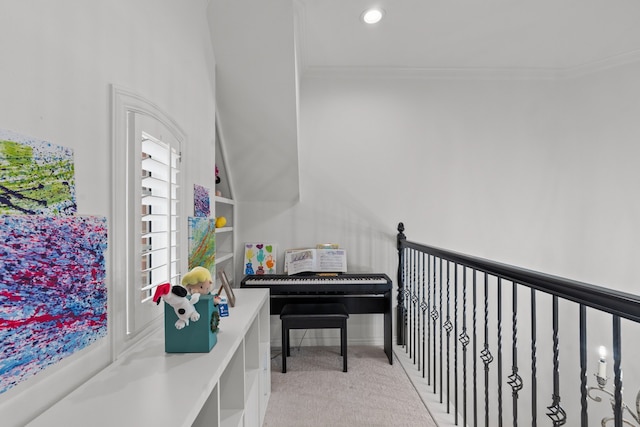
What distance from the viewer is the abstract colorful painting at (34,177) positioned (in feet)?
2.16

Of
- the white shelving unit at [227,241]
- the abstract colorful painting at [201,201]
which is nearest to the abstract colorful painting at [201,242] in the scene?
the abstract colorful painting at [201,201]

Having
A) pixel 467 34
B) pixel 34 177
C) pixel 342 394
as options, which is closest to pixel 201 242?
pixel 34 177

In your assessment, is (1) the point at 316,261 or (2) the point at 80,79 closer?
(2) the point at 80,79

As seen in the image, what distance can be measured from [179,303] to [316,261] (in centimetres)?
196

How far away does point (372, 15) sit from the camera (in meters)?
2.30

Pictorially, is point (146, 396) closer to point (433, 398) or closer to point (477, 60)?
point (433, 398)

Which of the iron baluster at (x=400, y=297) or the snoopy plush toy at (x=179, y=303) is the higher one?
the snoopy plush toy at (x=179, y=303)

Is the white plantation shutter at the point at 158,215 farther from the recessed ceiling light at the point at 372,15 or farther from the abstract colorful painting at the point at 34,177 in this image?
the recessed ceiling light at the point at 372,15

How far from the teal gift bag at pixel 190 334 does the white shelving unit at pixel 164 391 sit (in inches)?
0.8

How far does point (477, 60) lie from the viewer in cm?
297

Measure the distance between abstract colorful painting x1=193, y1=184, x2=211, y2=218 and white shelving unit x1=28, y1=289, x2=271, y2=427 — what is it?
63 cm

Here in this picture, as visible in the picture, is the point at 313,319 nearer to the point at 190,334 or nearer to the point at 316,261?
the point at 316,261

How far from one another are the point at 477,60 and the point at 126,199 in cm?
318

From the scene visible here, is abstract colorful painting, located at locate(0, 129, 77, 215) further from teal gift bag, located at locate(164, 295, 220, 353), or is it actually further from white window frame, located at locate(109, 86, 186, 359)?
teal gift bag, located at locate(164, 295, 220, 353)
